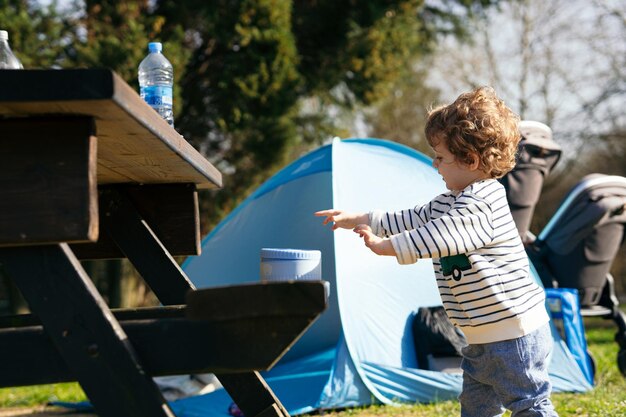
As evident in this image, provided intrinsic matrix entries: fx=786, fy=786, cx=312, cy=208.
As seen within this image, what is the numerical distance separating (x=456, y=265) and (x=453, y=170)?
28 centimetres

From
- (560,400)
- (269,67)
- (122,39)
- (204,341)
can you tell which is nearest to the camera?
(204,341)

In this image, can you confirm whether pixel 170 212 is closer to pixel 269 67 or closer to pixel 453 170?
pixel 453 170

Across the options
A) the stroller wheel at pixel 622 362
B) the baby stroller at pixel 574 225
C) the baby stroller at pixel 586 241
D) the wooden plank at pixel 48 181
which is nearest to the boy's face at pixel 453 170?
the wooden plank at pixel 48 181

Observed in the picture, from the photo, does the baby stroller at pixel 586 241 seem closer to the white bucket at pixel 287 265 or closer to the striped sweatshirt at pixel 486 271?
the striped sweatshirt at pixel 486 271

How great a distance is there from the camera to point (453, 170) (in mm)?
2252

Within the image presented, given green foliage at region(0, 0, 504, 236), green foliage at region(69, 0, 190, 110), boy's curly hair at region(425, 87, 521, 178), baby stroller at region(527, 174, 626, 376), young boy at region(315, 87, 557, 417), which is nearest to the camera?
young boy at region(315, 87, 557, 417)

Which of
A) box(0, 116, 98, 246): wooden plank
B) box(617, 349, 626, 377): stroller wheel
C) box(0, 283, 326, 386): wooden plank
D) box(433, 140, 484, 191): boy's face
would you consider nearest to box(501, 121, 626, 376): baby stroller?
box(617, 349, 626, 377): stroller wheel

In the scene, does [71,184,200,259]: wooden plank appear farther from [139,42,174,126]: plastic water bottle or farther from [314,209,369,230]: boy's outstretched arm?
[314,209,369,230]: boy's outstretched arm

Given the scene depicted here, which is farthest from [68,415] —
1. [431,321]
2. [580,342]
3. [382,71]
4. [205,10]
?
[382,71]

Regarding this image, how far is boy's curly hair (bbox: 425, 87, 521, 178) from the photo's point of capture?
2191 mm

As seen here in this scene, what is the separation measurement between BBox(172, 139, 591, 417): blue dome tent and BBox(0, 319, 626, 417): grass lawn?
0.12 meters

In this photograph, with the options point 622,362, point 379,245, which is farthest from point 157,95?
point 622,362

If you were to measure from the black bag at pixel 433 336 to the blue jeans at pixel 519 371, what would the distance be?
1.89 metres

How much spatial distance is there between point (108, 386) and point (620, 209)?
4296 mm
